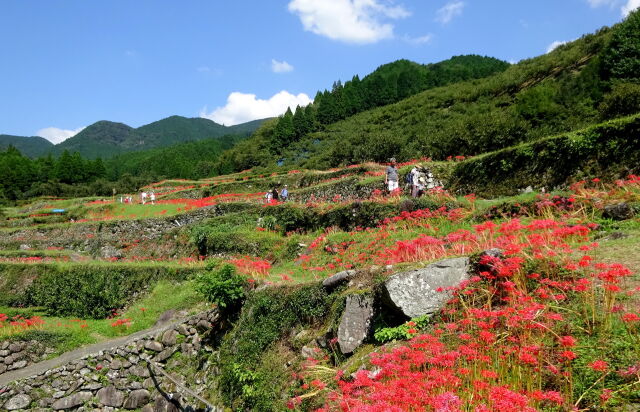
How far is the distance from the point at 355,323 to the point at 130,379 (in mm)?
7299

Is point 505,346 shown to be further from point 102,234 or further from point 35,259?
point 102,234

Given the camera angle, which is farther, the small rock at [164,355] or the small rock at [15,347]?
the small rock at [15,347]

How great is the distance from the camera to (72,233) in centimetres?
2686

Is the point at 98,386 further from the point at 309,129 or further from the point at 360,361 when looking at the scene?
the point at 309,129

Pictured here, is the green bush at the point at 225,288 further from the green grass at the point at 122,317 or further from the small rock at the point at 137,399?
the small rock at the point at 137,399

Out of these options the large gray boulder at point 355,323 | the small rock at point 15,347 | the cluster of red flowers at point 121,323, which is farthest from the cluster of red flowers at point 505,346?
the small rock at point 15,347

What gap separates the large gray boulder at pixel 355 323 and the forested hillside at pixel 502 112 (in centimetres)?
2025

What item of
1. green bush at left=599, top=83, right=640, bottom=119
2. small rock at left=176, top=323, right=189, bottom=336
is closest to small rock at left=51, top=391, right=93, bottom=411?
small rock at left=176, top=323, right=189, bottom=336

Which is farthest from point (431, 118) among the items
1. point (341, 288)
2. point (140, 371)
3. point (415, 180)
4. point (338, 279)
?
point (140, 371)

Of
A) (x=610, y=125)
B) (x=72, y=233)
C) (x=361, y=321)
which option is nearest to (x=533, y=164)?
(x=610, y=125)

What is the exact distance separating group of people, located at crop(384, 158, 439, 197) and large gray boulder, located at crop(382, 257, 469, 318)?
9659 mm

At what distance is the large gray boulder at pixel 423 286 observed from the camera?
5.92 m

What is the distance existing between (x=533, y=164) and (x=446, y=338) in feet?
34.8

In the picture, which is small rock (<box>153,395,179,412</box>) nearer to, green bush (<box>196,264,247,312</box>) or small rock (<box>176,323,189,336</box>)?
small rock (<box>176,323,189,336</box>)
